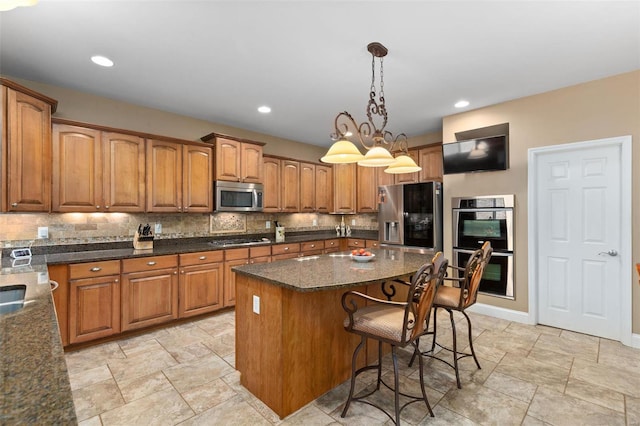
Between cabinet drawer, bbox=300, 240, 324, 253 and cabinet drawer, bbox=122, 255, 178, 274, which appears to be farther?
cabinet drawer, bbox=300, 240, 324, 253

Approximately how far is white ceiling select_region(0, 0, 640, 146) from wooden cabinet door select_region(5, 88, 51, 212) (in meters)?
0.43

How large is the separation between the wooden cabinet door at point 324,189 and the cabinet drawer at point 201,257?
7.79 feet

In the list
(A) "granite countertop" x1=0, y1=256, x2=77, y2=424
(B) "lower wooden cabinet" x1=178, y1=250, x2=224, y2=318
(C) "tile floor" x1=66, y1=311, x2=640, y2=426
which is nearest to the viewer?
(A) "granite countertop" x1=0, y1=256, x2=77, y2=424

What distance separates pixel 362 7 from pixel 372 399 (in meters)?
2.81

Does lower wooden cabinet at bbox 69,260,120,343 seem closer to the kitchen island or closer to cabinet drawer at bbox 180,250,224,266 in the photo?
cabinet drawer at bbox 180,250,224,266

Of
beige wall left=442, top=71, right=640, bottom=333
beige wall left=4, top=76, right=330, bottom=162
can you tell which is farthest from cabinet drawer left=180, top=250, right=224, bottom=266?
beige wall left=442, top=71, right=640, bottom=333

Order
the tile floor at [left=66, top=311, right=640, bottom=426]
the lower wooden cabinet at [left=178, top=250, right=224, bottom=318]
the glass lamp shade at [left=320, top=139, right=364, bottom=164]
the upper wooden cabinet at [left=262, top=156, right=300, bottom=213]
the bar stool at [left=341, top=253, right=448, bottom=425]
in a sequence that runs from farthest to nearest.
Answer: the upper wooden cabinet at [left=262, top=156, right=300, bottom=213]
the lower wooden cabinet at [left=178, top=250, right=224, bottom=318]
the glass lamp shade at [left=320, top=139, right=364, bottom=164]
the tile floor at [left=66, top=311, right=640, bottom=426]
the bar stool at [left=341, top=253, right=448, bottom=425]

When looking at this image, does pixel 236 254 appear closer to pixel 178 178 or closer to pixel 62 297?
pixel 178 178

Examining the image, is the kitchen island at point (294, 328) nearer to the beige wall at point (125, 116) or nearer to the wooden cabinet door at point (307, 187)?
the beige wall at point (125, 116)

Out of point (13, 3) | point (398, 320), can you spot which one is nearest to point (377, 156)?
point (398, 320)

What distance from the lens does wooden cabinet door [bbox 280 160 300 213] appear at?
5.20 meters

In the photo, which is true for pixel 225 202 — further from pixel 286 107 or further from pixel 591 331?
pixel 591 331

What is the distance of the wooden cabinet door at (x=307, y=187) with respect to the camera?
18.0ft

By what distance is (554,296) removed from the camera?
352 centimetres
